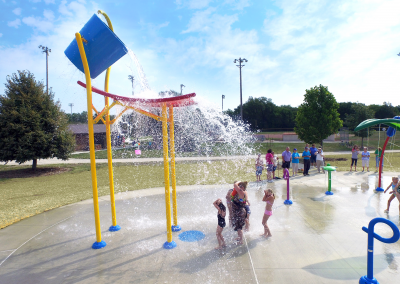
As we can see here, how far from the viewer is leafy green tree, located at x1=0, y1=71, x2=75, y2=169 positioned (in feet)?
55.7

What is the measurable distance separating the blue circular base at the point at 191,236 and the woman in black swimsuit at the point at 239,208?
3.04 feet

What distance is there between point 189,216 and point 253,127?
56357mm

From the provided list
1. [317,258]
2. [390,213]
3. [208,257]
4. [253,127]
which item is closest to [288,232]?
[317,258]

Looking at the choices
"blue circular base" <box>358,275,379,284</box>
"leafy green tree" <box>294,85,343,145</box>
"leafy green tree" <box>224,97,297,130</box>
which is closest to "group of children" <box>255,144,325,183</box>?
"blue circular base" <box>358,275,379,284</box>

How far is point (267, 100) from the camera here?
217 ft

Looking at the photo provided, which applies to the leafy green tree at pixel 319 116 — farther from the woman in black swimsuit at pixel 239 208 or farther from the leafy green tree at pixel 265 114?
the leafy green tree at pixel 265 114

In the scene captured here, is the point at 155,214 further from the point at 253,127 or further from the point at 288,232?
the point at 253,127

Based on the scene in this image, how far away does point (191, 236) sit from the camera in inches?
226

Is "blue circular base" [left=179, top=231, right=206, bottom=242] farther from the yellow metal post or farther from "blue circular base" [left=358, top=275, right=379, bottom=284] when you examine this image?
"blue circular base" [left=358, top=275, right=379, bottom=284]

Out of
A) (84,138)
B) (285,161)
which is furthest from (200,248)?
(84,138)

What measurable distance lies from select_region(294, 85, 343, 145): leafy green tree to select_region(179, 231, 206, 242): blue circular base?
65.2ft

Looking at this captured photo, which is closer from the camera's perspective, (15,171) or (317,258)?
(317,258)

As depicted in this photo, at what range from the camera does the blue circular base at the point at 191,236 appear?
556 cm

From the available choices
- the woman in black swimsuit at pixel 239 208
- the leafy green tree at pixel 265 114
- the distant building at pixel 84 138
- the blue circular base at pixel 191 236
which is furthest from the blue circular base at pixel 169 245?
the leafy green tree at pixel 265 114
